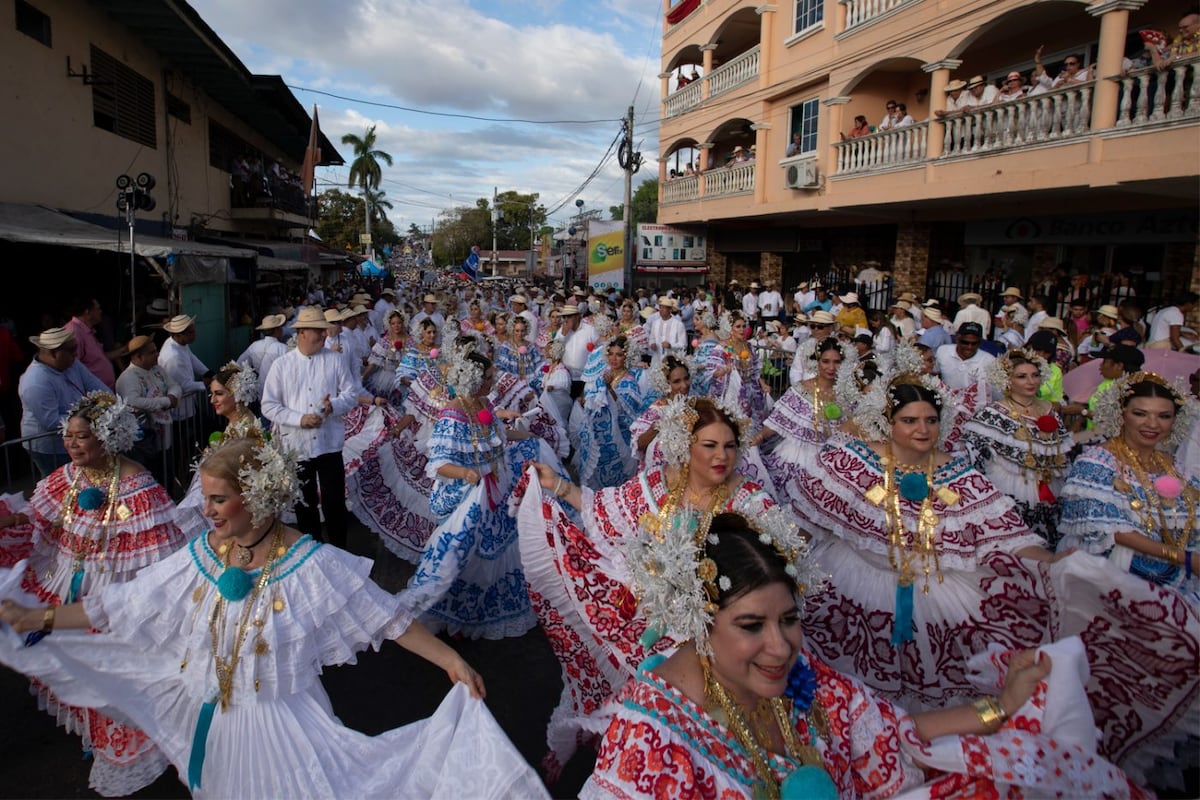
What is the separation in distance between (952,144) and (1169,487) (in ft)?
39.5

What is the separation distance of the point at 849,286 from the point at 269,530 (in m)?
18.6

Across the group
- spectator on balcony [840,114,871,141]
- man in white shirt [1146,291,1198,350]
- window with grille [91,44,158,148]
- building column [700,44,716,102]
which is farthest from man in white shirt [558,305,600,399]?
building column [700,44,716,102]

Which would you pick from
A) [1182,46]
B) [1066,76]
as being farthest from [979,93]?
[1182,46]

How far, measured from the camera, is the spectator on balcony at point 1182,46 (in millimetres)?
9773

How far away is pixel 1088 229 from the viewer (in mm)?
13516

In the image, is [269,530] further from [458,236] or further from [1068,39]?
[458,236]

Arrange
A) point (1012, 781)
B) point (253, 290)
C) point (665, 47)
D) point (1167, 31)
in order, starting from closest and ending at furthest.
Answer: point (1012, 781) → point (1167, 31) → point (253, 290) → point (665, 47)

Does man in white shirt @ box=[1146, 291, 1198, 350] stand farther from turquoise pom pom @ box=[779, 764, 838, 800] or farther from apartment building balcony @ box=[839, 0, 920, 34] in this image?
turquoise pom pom @ box=[779, 764, 838, 800]

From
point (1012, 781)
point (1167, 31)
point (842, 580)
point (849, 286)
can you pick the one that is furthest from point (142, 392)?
point (849, 286)

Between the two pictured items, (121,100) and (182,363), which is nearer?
(182,363)

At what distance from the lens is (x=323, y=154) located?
101 ft

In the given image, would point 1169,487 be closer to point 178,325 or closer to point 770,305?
point 178,325

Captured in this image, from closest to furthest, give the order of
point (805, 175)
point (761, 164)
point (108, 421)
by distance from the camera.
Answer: point (108, 421) → point (805, 175) → point (761, 164)

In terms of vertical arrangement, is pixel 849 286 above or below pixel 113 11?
below
